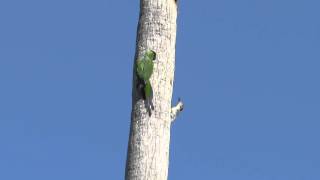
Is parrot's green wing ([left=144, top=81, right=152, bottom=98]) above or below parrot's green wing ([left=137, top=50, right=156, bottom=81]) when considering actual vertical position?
below

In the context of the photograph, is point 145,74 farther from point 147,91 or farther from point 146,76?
point 147,91

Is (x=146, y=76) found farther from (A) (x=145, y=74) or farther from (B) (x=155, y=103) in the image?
(B) (x=155, y=103)

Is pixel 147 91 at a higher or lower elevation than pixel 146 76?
lower

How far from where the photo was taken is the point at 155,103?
5777 mm

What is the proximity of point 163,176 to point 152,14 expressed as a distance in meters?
1.27

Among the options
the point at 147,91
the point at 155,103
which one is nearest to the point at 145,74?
the point at 147,91

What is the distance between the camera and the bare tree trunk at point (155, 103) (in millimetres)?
5602

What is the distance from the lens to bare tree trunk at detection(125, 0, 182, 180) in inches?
221

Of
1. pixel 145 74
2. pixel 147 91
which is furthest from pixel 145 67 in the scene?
pixel 147 91

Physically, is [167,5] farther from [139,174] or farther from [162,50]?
[139,174]

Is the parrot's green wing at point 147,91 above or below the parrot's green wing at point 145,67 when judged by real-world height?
below

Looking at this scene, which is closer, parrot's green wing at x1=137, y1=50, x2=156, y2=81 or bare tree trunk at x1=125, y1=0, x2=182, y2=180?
bare tree trunk at x1=125, y1=0, x2=182, y2=180

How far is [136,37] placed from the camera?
608cm

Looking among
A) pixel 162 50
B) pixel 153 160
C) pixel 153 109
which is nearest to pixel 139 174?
pixel 153 160
